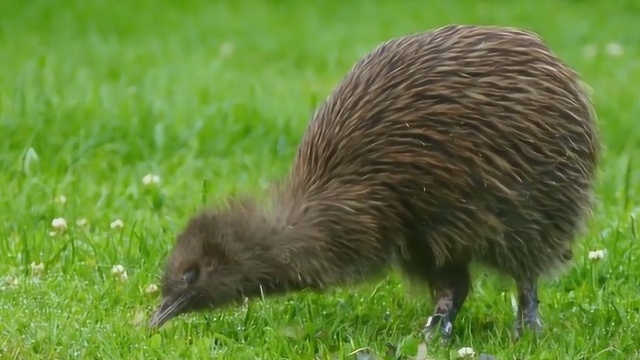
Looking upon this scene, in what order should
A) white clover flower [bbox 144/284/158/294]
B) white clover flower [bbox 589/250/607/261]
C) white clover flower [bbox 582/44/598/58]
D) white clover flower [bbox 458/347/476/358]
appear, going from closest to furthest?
1. white clover flower [bbox 458/347/476/358]
2. white clover flower [bbox 144/284/158/294]
3. white clover flower [bbox 589/250/607/261]
4. white clover flower [bbox 582/44/598/58]

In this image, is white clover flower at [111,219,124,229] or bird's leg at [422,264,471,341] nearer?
bird's leg at [422,264,471,341]

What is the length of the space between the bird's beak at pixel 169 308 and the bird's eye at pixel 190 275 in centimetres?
4

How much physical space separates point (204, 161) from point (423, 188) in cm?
316

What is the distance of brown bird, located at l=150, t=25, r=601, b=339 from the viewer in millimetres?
4594

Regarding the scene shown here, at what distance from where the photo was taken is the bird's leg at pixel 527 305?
4879 millimetres

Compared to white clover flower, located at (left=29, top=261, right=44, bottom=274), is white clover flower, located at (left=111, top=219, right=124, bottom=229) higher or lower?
lower

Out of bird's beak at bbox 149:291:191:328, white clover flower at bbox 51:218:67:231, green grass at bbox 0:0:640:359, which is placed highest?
bird's beak at bbox 149:291:191:328

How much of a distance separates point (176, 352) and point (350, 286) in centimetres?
78

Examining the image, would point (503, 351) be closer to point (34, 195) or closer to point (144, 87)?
point (34, 195)

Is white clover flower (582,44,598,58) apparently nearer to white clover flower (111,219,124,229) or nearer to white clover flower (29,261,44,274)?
white clover flower (111,219,124,229)

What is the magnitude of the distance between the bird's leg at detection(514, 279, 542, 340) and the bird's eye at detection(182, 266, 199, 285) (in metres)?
1.22

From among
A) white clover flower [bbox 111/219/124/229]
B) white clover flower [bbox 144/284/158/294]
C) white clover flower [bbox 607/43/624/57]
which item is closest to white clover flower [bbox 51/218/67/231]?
white clover flower [bbox 111/219/124/229]

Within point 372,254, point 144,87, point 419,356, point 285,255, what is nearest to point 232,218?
point 285,255

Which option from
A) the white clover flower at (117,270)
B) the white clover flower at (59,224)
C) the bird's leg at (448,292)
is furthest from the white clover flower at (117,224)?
the bird's leg at (448,292)
